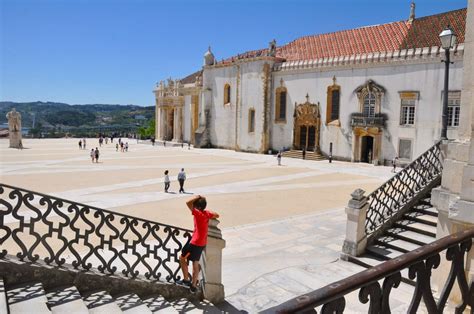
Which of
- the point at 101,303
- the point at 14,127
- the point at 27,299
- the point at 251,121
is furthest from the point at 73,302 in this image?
the point at 14,127

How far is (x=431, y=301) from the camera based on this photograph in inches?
100

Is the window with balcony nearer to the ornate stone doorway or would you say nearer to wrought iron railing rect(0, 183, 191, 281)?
wrought iron railing rect(0, 183, 191, 281)

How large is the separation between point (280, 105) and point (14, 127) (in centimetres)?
2796

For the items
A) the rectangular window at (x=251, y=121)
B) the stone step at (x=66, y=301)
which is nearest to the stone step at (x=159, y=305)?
the stone step at (x=66, y=301)

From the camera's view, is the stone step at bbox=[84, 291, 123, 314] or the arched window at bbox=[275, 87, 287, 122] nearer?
the stone step at bbox=[84, 291, 123, 314]

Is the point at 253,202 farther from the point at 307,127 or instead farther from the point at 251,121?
the point at 251,121

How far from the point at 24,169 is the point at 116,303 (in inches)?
887

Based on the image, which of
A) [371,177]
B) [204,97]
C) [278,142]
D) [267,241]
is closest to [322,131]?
[278,142]

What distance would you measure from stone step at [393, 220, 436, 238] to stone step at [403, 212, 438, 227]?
0.29 ft

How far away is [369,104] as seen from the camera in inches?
1207

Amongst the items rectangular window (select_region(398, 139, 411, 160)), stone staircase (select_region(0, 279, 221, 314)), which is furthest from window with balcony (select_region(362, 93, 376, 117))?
stone staircase (select_region(0, 279, 221, 314))

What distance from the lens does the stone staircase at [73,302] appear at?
395 cm

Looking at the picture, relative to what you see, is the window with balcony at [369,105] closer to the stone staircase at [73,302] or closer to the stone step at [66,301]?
the stone staircase at [73,302]

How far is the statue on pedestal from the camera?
129 ft
